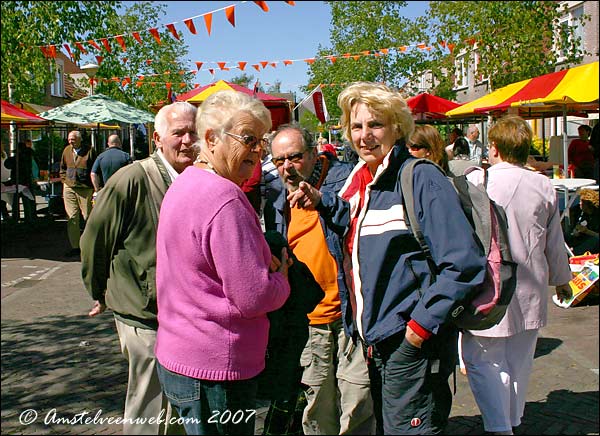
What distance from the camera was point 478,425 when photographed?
408 cm

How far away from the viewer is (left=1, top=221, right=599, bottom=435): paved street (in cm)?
410

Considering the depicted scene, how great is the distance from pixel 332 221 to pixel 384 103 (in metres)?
0.54

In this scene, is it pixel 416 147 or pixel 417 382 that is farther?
pixel 416 147

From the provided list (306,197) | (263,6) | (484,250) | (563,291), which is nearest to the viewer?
(484,250)

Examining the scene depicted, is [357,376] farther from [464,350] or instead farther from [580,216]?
[580,216]

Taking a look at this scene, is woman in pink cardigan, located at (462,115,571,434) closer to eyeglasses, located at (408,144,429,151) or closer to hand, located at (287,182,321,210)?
eyeglasses, located at (408,144,429,151)

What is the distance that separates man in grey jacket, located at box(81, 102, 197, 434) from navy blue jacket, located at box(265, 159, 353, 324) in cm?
59

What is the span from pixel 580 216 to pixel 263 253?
912cm

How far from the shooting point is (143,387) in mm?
3070

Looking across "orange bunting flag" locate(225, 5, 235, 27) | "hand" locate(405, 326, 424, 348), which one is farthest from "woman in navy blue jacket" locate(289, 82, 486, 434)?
"orange bunting flag" locate(225, 5, 235, 27)

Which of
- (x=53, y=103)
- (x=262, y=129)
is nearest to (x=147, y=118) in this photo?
(x=262, y=129)

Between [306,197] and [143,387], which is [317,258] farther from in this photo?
[143,387]

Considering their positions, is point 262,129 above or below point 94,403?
above

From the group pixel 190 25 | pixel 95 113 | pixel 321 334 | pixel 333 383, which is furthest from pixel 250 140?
pixel 95 113
